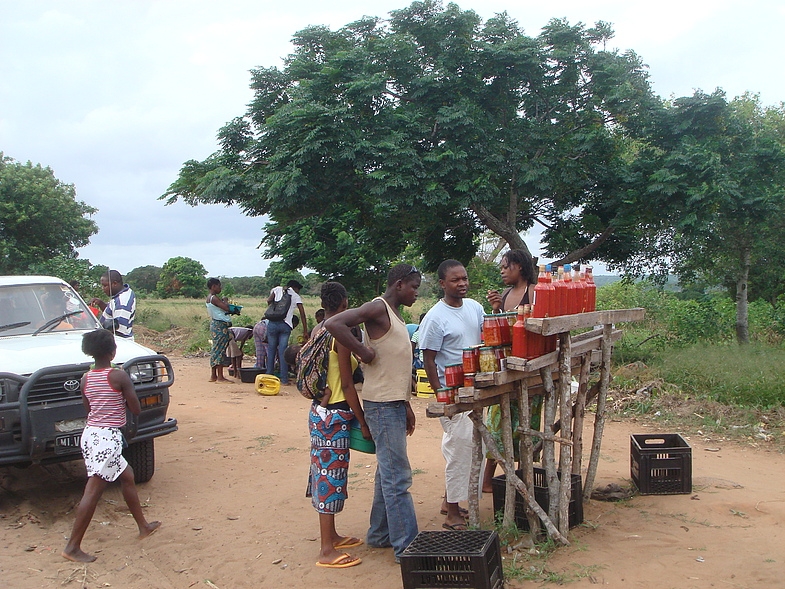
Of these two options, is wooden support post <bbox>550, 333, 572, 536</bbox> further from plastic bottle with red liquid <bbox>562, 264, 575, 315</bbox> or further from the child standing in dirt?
the child standing in dirt

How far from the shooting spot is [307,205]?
14156 millimetres

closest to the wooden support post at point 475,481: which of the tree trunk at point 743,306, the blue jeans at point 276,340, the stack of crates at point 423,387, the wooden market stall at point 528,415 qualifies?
the wooden market stall at point 528,415

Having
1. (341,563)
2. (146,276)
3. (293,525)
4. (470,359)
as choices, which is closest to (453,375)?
(470,359)

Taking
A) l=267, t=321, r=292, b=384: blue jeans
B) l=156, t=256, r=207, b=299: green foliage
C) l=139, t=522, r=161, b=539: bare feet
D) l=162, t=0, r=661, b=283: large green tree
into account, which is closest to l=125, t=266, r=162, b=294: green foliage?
l=156, t=256, r=207, b=299: green foliage

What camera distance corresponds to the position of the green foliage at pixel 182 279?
53225 millimetres

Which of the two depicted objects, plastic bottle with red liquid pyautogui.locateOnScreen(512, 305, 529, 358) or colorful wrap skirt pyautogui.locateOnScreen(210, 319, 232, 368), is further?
colorful wrap skirt pyautogui.locateOnScreen(210, 319, 232, 368)

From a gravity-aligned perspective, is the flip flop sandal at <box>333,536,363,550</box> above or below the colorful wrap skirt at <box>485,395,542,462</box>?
below

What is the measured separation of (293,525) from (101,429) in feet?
5.49

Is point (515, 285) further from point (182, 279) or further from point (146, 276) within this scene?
point (146, 276)

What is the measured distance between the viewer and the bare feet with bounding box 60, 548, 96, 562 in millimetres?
4938

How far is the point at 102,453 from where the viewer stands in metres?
5.02

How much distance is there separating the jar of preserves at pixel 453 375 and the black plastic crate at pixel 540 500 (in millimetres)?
1062

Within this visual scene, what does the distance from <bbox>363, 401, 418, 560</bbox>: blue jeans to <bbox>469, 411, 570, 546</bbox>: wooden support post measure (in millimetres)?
493

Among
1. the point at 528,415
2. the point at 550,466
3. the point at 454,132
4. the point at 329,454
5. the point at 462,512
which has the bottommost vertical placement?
the point at 462,512
